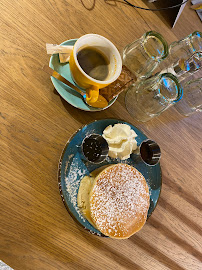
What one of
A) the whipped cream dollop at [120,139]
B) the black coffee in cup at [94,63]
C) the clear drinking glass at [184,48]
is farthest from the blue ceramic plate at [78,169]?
the clear drinking glass at [184,48]

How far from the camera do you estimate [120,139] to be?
33.6 inches

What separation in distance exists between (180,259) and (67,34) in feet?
3.36

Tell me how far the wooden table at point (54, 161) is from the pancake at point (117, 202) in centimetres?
13

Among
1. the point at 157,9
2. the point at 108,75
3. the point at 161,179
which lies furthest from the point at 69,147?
the point at 157,9

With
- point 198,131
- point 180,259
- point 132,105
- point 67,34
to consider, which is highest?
point 67,34

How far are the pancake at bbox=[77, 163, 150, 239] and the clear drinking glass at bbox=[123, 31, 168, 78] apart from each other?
1.29 feet

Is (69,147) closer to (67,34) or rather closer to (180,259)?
(67,34)

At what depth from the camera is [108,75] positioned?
2.65 ft

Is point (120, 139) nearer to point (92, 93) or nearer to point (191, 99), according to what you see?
point (92, 93)

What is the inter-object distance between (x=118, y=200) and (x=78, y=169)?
6.9 inches

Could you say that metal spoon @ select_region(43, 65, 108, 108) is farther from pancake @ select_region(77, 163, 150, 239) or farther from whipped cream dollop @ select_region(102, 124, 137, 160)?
pancake @ select_region(77, 163, 150, 239)

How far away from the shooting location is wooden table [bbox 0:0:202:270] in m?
0.79

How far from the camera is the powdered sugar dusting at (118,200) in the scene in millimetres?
768

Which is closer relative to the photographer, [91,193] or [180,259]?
[91,193]
